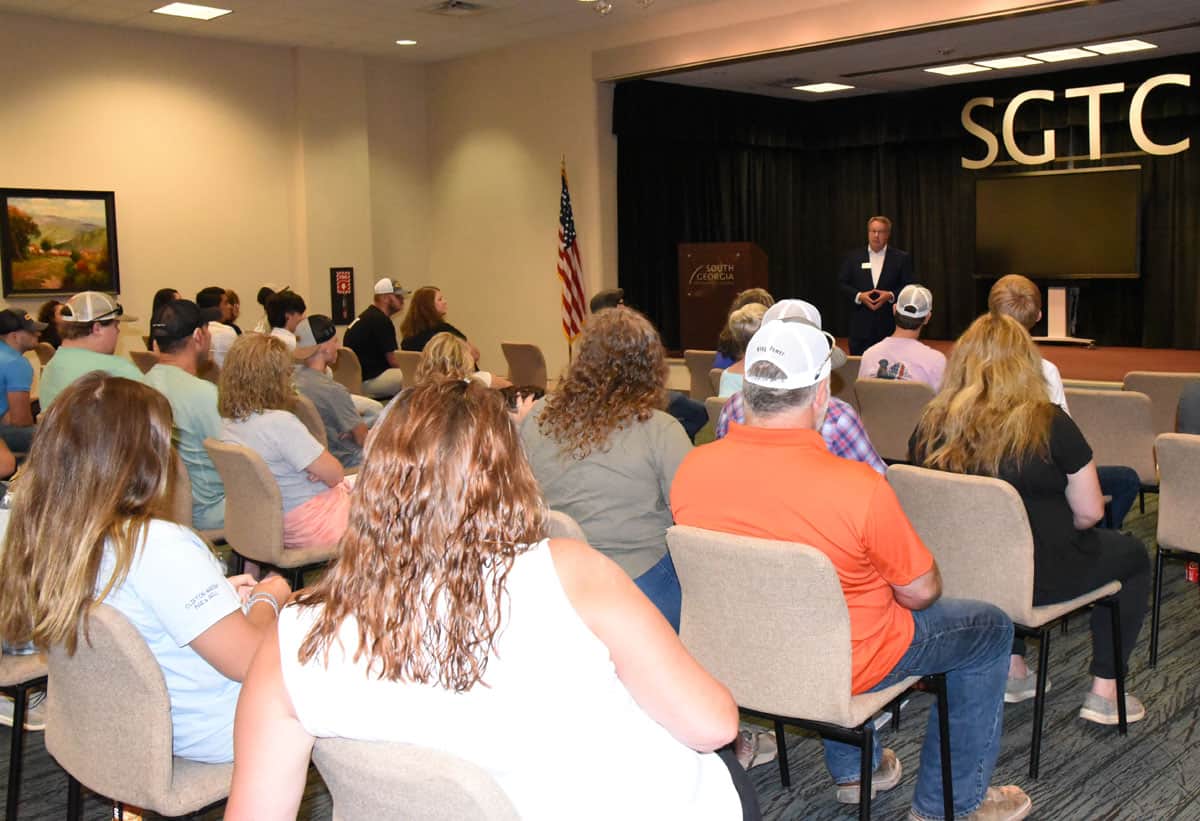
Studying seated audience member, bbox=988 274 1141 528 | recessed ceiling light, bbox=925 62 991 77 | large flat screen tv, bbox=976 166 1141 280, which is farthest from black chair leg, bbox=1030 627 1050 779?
large flat screen tv, bbox=976 166 1141 280

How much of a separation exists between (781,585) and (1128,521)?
4.23m

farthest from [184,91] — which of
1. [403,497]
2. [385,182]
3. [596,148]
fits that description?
[403,497]

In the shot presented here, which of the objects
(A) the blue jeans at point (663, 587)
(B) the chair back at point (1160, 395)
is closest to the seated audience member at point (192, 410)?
(A) the blue jeans at point (663, 587)

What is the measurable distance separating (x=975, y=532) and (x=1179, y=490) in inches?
43.7

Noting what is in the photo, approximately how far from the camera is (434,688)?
1418 millimetres

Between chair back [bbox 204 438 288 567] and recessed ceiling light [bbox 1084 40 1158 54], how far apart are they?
32.0 feet

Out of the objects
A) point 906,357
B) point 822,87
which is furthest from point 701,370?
point 822,87

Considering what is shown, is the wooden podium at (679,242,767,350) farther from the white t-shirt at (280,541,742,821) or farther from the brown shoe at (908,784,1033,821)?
the white t-shirt at (280,541,742,821)

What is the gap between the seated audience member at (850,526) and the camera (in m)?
2.36

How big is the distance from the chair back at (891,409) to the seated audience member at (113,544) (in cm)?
369

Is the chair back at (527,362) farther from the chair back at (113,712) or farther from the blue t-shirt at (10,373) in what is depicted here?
the chair back at (113,712)

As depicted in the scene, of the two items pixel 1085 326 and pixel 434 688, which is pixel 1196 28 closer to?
pixel 1085 326

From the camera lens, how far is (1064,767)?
127 inches

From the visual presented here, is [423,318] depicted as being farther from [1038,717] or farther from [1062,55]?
[1062,55]
